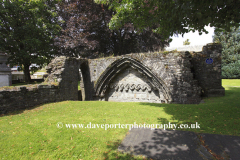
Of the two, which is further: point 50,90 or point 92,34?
point 92,34

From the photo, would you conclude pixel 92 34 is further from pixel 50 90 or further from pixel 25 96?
pixel 25 96

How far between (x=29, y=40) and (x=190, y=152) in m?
16.9

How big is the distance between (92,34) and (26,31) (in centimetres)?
686

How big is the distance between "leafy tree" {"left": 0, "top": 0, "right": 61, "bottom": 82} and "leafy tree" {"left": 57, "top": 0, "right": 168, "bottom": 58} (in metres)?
1.65

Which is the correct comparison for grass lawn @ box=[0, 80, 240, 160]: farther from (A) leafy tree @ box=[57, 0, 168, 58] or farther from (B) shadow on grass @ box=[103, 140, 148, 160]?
(A) leafy tree @ box=[57, 0, 168, 58]

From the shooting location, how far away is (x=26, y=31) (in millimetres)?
14859

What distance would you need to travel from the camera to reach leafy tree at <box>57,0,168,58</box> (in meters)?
15.3

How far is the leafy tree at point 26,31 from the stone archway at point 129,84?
340 inches

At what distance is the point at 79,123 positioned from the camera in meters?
4.77

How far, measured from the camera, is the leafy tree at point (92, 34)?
15273 millimetres

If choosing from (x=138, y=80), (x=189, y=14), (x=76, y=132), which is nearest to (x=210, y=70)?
(x=138, y=80)

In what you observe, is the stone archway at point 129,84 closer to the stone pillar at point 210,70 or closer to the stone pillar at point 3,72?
the stone pillar at point 210,70

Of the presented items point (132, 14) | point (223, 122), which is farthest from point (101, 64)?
point (223, 122)

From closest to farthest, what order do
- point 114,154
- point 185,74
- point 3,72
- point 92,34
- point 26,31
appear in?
point 114,154
point 3,72
point 185,74
point 26,31
point 92,34
